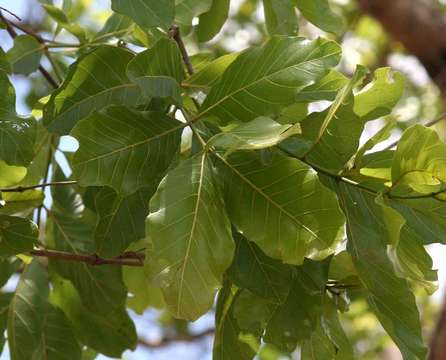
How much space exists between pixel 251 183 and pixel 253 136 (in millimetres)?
73

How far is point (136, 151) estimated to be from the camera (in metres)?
0.95

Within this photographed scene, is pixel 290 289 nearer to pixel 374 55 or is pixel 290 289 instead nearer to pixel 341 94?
pixel 341 94

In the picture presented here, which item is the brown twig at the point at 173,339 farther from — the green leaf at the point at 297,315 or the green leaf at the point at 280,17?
the green leaf at the point at 297,315

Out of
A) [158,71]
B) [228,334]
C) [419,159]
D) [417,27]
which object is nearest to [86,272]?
[228,334]

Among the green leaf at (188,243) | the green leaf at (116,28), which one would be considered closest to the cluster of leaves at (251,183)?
the green leaf at (188,243)

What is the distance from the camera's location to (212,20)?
1266 millimetres

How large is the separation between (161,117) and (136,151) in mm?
54

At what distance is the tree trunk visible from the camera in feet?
11.9

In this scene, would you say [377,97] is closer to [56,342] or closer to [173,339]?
[56,342]

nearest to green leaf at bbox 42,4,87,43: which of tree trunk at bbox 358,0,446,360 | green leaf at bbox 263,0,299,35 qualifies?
green leaf at bbox 263,0,299,35

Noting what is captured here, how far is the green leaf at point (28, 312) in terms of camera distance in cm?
121

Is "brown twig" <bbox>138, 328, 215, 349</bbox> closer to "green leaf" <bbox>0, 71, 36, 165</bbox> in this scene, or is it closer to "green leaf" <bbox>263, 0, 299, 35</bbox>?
"green leaf" <bbox>263, 0, 299, 35</bbox>

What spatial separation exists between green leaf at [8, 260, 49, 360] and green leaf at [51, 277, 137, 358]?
51 mm

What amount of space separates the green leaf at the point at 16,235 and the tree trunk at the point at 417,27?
2.79 meters
